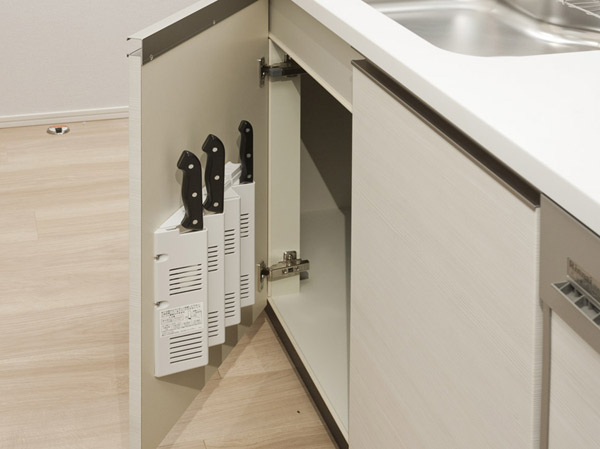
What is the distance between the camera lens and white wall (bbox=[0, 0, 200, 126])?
338 cm

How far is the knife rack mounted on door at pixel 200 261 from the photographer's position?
1564 mm

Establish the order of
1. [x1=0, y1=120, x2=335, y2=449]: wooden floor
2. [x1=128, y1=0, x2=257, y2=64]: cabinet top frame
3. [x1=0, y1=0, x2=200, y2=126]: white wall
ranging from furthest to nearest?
[x1=0, y1=0, x2=200, y2=126]: white wall → [x1=0, y1=120, x2=335, y2=449]: wooden floor → [x1=128, y1=0, x2=257, y2=64]: cabinet top frame

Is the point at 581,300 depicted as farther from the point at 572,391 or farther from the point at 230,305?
the point at 230,305

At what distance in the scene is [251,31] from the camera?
180 cm

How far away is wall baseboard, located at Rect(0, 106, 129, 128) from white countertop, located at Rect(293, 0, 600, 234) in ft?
7.85

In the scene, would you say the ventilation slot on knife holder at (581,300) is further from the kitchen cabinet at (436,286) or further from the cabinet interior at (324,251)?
the cabinet interior at (324,251)

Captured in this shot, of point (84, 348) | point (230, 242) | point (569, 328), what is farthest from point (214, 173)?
point (569, 328)

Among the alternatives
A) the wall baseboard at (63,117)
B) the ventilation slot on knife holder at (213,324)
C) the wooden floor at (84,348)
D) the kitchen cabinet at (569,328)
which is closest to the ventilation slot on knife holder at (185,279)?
the ventilation slot on knife holder at (213,324)

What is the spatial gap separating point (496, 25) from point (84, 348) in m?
1.17

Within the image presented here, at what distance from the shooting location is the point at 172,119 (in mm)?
1512

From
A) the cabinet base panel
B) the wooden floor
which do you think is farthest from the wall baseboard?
the cabinet base panel

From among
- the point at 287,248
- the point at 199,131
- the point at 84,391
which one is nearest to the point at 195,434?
the point at 84,391

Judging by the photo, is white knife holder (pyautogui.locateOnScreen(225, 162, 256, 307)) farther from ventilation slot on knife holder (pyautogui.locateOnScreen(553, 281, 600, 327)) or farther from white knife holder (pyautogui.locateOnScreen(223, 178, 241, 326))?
ventilation slot on knife holder (pyautogui.locateOnScreen(553, 281, 600, 327))

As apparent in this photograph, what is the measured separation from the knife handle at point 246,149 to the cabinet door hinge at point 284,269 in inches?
12.0
